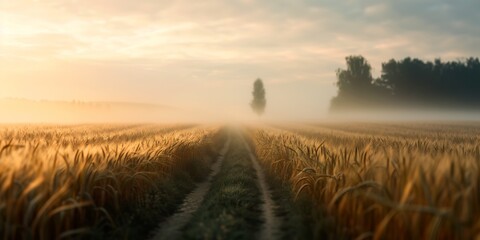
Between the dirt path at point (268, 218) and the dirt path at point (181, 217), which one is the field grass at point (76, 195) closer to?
the dirt path at point (181, 217)

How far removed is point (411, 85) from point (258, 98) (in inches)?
2209

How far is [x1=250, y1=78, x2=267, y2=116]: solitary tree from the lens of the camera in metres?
145

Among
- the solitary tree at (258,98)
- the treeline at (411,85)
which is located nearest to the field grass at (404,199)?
the treeline at (411,85)

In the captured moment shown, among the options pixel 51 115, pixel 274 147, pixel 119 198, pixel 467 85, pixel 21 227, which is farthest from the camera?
pixel 51 115

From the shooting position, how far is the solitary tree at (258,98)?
474 feet

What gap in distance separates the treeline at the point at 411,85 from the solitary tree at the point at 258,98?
3983 cm

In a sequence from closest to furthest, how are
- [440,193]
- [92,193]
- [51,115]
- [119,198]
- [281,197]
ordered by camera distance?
[440,193] → [92,193] → [119,198] → [281,197] → [51,115]

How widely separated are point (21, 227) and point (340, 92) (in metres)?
108

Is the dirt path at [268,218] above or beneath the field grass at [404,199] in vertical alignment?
beneath

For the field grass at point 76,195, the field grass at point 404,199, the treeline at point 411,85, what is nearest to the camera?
the field grass at point 404,199

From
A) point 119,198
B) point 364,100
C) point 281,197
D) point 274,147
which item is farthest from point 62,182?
point 364,100

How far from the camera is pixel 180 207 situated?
1252cm

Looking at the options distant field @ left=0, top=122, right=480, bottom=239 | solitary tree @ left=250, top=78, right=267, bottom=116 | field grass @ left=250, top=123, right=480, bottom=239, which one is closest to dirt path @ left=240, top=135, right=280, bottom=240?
distant field @ left=0, top=122, right=480, bottom=239

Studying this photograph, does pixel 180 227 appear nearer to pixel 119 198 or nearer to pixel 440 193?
pixel 119 198
